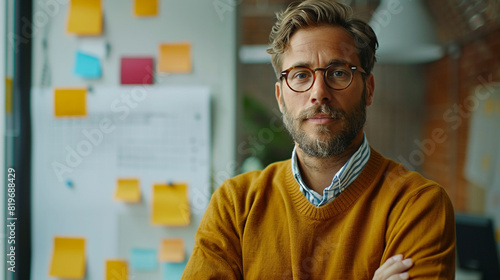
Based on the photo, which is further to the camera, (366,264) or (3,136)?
(3,136)

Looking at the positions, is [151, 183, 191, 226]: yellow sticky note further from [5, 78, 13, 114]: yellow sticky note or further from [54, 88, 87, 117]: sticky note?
[5, 78, 13, 114]: yellow sticky note

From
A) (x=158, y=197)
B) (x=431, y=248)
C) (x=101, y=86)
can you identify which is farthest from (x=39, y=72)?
(x=431, y=248)

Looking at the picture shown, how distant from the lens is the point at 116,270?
52.1 inches

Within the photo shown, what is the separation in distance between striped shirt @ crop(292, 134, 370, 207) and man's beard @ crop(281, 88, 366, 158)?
4cm

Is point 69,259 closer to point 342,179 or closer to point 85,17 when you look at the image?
point 85,17

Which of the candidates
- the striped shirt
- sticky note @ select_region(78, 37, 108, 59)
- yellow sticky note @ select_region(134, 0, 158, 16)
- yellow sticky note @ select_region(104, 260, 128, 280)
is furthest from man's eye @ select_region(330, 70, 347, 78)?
yellow sticky note @ select_region(104, 260, 128, 280)

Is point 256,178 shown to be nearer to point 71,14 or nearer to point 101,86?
point 101,86

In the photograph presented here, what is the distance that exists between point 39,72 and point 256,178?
2.79ft

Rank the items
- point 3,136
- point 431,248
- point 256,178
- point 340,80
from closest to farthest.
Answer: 1. point 431,248
2. point 340,80
3. point 256,178
4. point 3,136

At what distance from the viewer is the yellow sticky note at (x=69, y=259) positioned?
1.33 meters

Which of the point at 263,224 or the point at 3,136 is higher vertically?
the point at 3,136

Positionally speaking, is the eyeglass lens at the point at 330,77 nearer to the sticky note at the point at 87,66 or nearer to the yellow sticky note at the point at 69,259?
the sticky note at the point at 87,66

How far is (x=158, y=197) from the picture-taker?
1.31m

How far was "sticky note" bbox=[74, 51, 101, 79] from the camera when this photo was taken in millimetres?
1320
